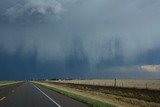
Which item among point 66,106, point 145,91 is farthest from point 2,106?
point 145,91

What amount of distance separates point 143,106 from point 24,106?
29.2 feet

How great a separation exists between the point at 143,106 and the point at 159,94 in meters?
4.98

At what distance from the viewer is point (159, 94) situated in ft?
97.2

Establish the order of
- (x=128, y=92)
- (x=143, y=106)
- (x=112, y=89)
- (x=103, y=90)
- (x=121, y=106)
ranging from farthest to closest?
(x=103, y=90)
(x=112, y=89)
(x=128, y=92)
(x=143, y=106)
(x=121, y=106)

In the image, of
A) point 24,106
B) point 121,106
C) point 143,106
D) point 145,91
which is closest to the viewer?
point 24,106

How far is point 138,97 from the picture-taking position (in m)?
34.8

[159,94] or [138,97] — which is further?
[138,97]

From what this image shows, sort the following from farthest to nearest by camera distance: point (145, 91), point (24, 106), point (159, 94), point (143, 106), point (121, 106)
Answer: point (145, 91) → point (159, 94) → point (143, 106) → point (121, 106) → point (24, 106)

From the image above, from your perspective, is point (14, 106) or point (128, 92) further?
point (128, 92)

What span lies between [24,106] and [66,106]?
106 inches

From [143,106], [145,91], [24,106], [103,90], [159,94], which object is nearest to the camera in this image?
[24,106]

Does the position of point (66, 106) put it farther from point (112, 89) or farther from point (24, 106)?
point (112, 89)

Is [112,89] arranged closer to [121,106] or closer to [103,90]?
[103,90]

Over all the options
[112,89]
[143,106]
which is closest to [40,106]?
[143,106]
